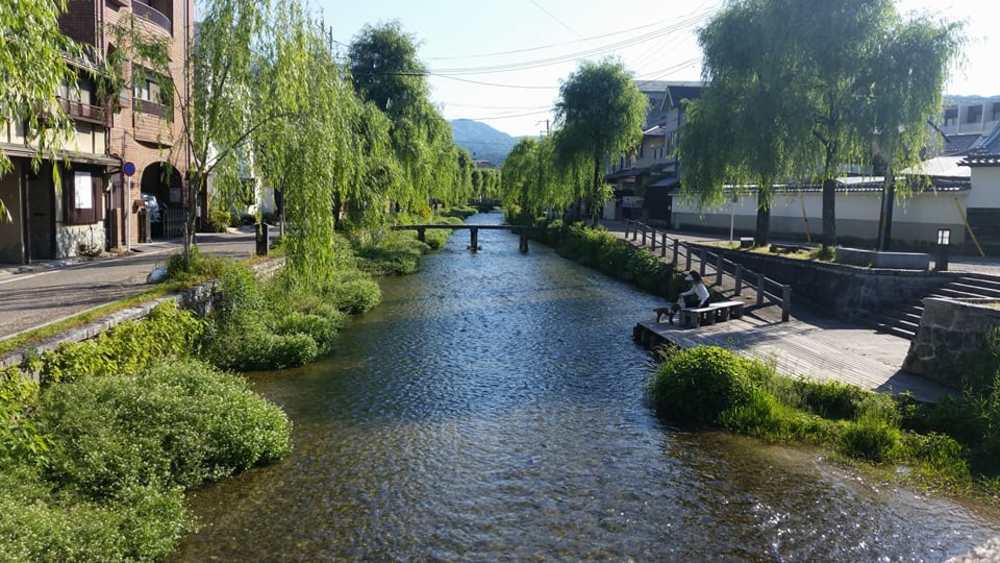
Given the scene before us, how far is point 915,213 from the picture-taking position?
25.5m

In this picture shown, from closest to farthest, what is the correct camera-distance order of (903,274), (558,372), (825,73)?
(558,372) → (903,274) → (825,73)

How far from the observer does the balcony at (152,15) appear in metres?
23.7

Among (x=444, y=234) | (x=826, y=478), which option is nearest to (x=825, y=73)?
(x=826, y=478)

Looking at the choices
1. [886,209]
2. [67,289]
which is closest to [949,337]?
[886,209]

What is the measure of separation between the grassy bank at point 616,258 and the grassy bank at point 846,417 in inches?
466

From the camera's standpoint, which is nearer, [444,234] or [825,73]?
[825,73]

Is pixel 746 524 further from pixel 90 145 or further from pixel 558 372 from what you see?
pixel 90 145

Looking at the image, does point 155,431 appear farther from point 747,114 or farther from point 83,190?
point 747,114

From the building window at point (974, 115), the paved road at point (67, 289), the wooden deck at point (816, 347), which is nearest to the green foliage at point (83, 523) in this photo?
the paved road at point (67, 289)

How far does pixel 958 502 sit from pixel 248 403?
30.5 ft

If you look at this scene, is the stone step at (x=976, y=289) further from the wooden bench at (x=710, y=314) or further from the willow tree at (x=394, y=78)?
the willow tree at (x=394, y=78)

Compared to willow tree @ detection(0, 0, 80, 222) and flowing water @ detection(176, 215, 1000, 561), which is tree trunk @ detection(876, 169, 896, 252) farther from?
willow tree @ detection(0, 0, 80, 222)

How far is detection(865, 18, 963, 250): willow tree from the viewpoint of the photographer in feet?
61.2

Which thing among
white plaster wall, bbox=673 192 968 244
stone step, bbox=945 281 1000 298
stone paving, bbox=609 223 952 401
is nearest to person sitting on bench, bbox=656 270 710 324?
stone paving, bbox=609 223 952 401
